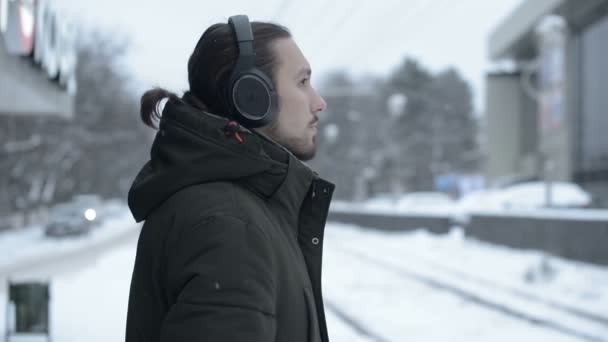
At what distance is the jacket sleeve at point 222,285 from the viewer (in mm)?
1311

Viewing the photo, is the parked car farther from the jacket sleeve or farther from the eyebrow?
the jacket sleeve

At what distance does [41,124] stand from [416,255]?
72.1 ft

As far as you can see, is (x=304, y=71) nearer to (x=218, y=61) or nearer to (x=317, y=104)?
(x=317, y=104)

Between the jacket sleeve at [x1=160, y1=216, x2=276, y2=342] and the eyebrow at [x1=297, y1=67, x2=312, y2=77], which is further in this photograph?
the eyebrow at [x1=297, y1=67, x2=312, y2=77]

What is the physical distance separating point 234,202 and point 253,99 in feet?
→ 0.99

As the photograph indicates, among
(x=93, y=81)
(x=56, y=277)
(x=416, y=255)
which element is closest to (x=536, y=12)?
(x=416, y=255)

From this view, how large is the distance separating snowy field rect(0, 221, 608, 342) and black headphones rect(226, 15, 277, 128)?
655 centimetres

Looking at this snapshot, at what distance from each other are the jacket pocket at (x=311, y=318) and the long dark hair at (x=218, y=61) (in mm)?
492

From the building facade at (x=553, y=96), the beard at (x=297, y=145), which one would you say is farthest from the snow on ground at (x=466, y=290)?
the building facade at (x=553, y=96)

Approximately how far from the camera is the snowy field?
8961mm

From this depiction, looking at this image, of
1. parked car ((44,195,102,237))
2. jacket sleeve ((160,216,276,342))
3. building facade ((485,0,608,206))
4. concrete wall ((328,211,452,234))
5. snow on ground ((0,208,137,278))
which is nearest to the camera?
jacket sleeve ((160,216,276,342))

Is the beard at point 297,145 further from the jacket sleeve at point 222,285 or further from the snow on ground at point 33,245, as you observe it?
the snow on ground at point 33,245

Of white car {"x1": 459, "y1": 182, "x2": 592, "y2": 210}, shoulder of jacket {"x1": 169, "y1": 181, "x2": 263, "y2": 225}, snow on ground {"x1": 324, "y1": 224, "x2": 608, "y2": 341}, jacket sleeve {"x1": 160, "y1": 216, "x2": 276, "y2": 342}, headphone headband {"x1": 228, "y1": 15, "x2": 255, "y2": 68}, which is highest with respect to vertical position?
headphone headband {"x1": 228, "y1": 15, "x2": 255, "y2": 68}

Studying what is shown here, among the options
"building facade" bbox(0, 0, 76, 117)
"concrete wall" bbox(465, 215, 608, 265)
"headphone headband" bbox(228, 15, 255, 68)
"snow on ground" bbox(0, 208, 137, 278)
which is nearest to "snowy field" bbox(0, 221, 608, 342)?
"concrete wall" bbox(465, 215, 608, 265)
